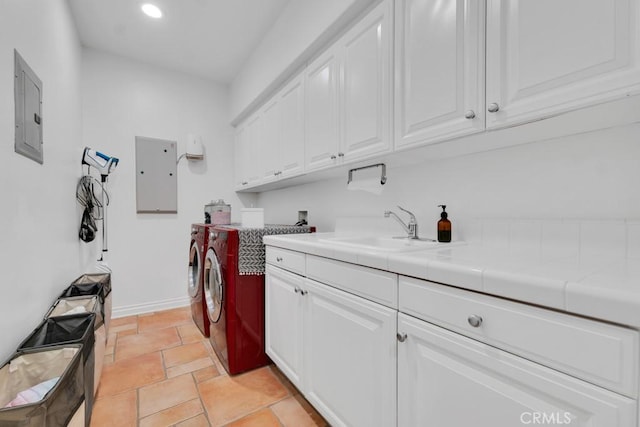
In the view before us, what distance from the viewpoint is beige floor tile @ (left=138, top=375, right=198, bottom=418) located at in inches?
62.4

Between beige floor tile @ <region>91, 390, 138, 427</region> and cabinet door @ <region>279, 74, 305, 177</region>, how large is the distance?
1727 mm

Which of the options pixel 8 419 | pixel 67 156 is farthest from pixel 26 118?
pixel 8 419

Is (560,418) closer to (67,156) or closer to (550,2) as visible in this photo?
(550,2)

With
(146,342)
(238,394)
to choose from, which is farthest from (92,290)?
(238,394)

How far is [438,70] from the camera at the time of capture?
3.81ft

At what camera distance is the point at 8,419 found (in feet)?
2.51

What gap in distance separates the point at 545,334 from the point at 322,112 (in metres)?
1.61

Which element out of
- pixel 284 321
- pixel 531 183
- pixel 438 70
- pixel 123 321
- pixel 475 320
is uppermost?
pixel 438 70

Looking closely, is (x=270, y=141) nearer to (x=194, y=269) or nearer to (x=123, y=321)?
(x=194, y=269)

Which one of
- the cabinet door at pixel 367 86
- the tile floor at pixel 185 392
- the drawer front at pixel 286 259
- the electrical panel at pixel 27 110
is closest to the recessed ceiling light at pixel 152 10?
the electrical panel at pixel 27 110

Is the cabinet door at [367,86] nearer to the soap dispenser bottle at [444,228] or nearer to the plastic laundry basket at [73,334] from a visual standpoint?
the soap dispenser bottle at [444,228]

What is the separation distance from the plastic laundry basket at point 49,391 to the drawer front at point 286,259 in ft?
3.08

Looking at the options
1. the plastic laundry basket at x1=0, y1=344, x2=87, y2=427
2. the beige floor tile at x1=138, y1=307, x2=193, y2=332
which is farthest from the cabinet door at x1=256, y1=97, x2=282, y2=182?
the plastic laundry basket at x1=0, y1=344, x2=87, y2=427

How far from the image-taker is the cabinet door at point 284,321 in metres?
1.51
